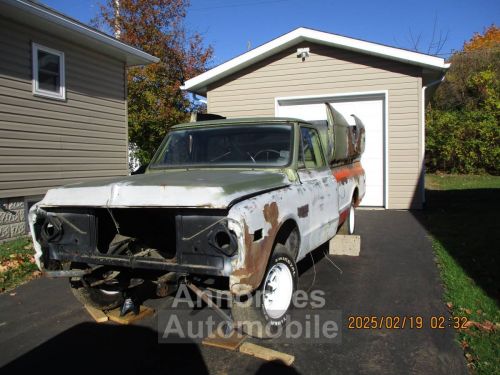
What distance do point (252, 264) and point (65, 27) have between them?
7.40 metres

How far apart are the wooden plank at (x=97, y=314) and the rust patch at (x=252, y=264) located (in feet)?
5.73

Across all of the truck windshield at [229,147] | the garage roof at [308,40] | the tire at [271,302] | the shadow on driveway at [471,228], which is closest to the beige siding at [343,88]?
the garage roof at [308,40]

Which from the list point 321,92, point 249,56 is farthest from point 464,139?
point 249,56

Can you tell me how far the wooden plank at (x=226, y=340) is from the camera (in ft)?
11.0

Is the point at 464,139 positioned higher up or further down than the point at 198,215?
higher up

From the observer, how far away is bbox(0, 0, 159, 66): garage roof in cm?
730

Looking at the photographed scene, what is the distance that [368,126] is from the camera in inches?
420

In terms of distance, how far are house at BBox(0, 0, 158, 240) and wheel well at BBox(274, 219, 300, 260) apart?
5.71 metres

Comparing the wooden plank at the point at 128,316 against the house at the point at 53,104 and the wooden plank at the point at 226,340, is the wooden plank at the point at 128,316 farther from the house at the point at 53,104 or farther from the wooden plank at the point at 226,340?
the house at the point at 53,104

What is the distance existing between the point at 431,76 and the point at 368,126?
6.20ft

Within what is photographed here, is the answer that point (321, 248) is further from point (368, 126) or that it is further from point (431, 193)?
point (431, 193)

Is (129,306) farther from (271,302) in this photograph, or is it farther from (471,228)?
(471,228)

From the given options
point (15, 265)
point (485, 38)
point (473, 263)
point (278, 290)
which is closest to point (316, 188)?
point (278, 290)

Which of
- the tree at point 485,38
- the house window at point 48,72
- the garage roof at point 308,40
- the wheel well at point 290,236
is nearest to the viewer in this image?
the wheel well at point 290,236
